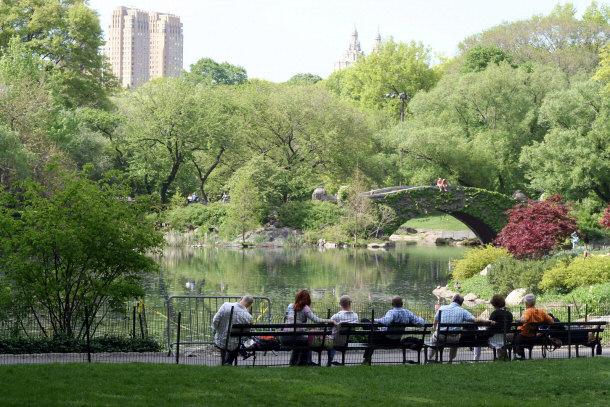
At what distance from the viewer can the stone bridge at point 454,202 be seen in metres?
41.1

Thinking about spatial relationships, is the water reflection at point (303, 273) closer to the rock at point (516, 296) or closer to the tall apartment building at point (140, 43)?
the rock at point (516, 296)

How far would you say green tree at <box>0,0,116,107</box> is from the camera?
151 ft

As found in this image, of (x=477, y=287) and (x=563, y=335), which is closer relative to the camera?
(x=563, y=335)

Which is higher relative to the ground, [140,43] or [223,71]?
[140,43]

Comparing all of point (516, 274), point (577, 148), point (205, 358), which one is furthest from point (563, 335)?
point (577, 148)

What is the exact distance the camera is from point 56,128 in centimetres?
3597

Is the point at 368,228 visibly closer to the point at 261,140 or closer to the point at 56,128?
the point at 261,140

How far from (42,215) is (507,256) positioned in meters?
18.1

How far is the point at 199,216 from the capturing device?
49094mm

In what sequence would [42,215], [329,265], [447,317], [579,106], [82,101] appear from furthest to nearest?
[82,101]
[579,106]
[329,265]
[42,215]
[447,317]

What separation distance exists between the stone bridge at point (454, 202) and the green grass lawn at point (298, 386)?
104 ft

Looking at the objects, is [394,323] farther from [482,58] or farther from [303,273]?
[482,58]

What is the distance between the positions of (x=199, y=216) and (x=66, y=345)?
37.5 meters

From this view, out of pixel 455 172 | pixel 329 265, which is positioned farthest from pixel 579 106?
pixel 329 265
